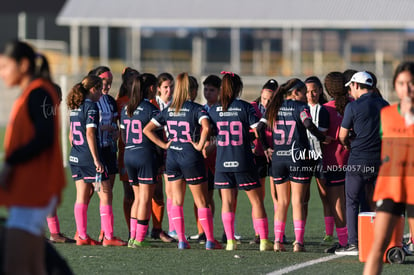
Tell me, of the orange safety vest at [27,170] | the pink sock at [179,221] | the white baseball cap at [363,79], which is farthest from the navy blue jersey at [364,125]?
the orange safety vest at [27,170]

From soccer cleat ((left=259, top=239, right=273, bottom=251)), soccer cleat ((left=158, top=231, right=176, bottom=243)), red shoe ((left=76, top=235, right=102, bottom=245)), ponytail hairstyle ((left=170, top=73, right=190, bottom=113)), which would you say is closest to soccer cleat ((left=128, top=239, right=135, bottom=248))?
red shoe ((left=76, top=235, right=102, bottom=245))

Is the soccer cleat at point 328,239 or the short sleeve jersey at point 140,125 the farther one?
the soccer cleat at point 328,239

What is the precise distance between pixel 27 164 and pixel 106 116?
528 cm

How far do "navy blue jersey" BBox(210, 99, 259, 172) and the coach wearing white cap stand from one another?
1.07 metres

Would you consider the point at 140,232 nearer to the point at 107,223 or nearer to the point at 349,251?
the point at 107,223

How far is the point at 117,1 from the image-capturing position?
40.1 metres

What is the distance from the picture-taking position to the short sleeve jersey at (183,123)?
10.6 m

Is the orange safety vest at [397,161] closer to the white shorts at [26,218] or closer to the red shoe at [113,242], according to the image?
the white shorts at [26,218]

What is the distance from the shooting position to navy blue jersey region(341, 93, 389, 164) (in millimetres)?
10008

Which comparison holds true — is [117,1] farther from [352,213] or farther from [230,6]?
[352,213]

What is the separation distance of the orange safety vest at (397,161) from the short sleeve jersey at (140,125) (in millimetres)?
4146

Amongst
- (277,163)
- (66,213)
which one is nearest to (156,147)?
(277,163)

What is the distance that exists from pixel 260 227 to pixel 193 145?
1159 mm

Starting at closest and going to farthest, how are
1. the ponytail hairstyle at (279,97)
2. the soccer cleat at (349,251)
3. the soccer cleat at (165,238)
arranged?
1. the soccer cleat at (349,251)
2. the ponytail hairstyle at (279,97)
3. the soccer cleat at (165,238)
